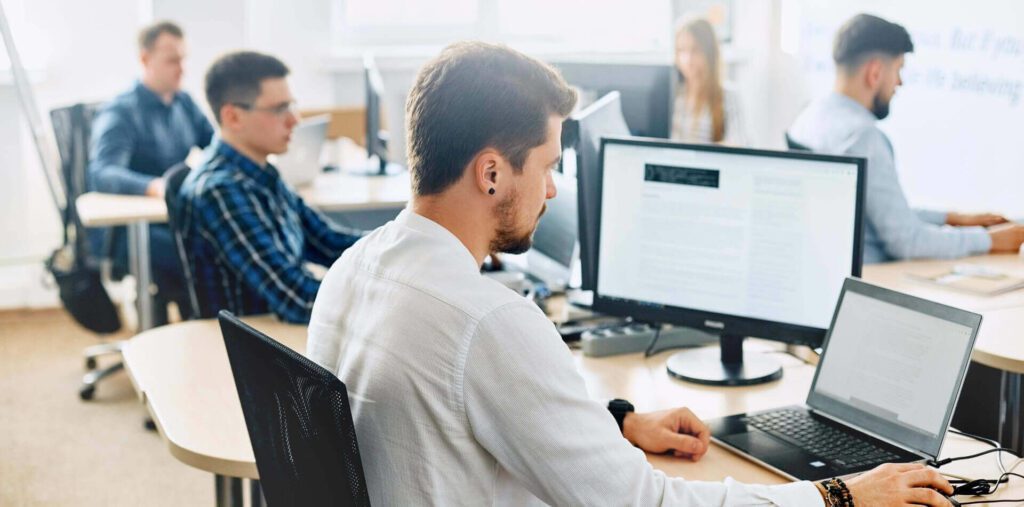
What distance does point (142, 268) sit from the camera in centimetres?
381

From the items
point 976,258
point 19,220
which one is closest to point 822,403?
point 976,258

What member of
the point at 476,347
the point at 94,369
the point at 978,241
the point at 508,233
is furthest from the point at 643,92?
the point at 94,369

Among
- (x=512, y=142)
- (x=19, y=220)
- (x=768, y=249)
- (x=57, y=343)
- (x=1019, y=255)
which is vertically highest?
(x=512, y=142)

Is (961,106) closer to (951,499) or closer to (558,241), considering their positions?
(558,241)

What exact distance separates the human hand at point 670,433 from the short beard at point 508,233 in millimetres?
419

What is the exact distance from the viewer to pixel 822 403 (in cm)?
175

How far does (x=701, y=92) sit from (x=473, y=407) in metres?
3.96

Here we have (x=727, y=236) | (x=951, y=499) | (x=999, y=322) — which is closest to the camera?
(x=951, y=499)

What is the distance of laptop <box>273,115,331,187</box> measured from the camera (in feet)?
13.1

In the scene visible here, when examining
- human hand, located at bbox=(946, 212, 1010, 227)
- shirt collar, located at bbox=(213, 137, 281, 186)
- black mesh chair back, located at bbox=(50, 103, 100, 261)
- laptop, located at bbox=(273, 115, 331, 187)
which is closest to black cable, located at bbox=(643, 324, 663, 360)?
shirt collar, located at bbox=(213, 137, 281, 186)

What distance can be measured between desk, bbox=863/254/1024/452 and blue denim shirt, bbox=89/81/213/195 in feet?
8.42

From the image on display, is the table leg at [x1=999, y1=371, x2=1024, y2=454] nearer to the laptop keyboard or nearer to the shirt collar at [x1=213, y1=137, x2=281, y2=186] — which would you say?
the laptop keyboard

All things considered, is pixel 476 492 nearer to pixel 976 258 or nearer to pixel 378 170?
pixel 976 258

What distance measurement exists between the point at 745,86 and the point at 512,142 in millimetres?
5488
